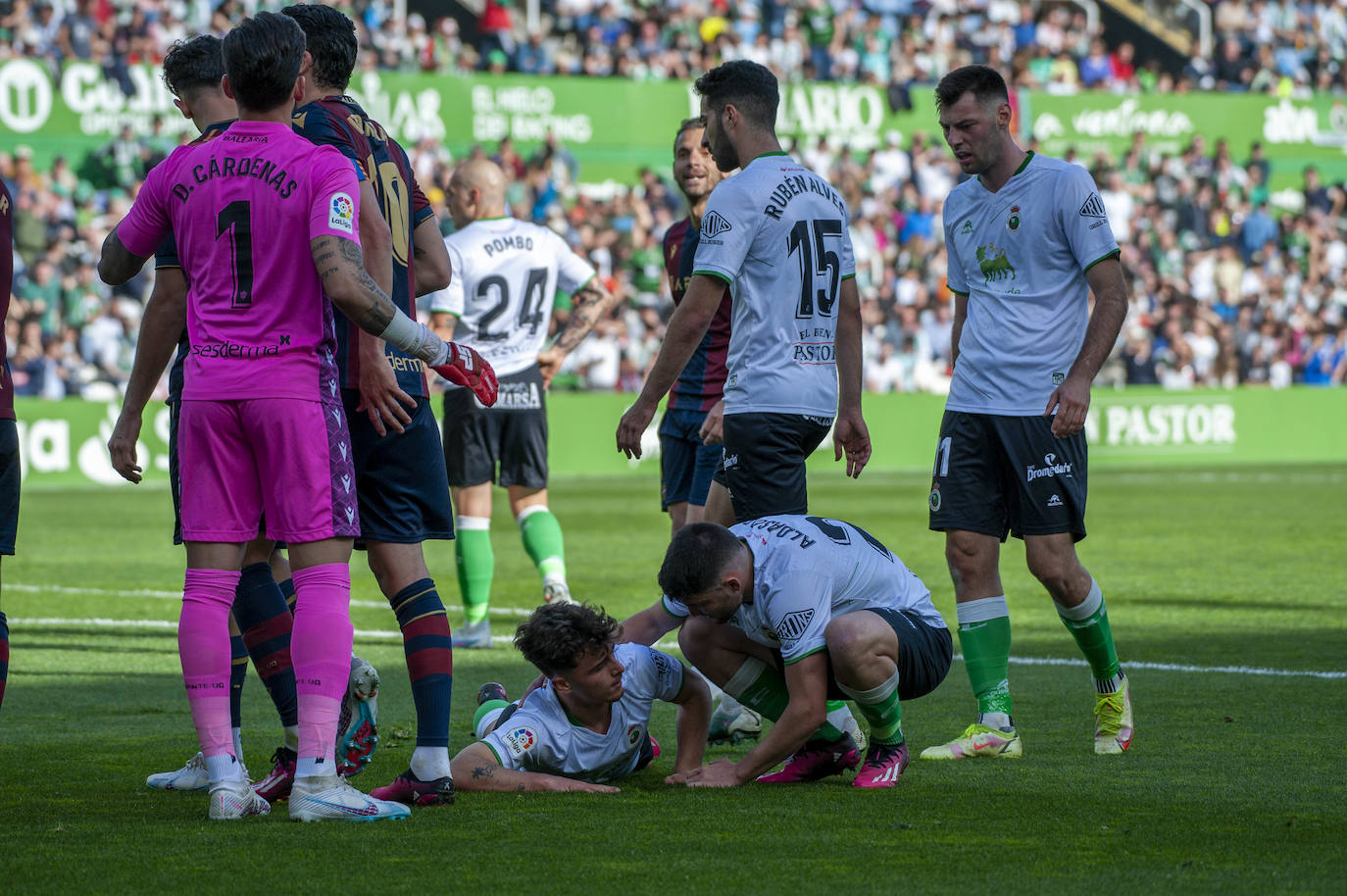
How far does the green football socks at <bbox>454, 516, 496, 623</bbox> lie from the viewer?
29.8 feet

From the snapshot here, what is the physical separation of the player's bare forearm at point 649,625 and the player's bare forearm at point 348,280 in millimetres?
1464

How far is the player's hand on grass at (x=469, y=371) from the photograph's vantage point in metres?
4.77

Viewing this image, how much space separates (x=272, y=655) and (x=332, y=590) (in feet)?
2.24

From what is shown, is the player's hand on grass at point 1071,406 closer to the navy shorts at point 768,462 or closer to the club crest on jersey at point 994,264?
the club crest on jersey at point 994,264

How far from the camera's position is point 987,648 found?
5938mm

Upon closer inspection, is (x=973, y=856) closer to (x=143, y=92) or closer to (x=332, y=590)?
(x=332, y=590)

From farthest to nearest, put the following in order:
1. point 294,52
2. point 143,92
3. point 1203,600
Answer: point 143,92
point 1203,600
point 294,52

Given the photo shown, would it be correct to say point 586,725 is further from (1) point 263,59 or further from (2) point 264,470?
(1) point 263,59

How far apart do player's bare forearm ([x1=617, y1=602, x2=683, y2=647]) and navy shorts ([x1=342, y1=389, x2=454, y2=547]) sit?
801 millimetres

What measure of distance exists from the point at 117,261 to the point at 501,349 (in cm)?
492

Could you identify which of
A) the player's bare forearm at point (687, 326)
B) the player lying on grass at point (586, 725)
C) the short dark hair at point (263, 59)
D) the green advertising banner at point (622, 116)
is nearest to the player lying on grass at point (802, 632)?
the player lying on grass at point (586, 725)

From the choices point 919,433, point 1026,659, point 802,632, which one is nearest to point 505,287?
point 1026,659

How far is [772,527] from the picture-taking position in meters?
5.26

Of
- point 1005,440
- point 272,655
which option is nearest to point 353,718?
point 272,655
